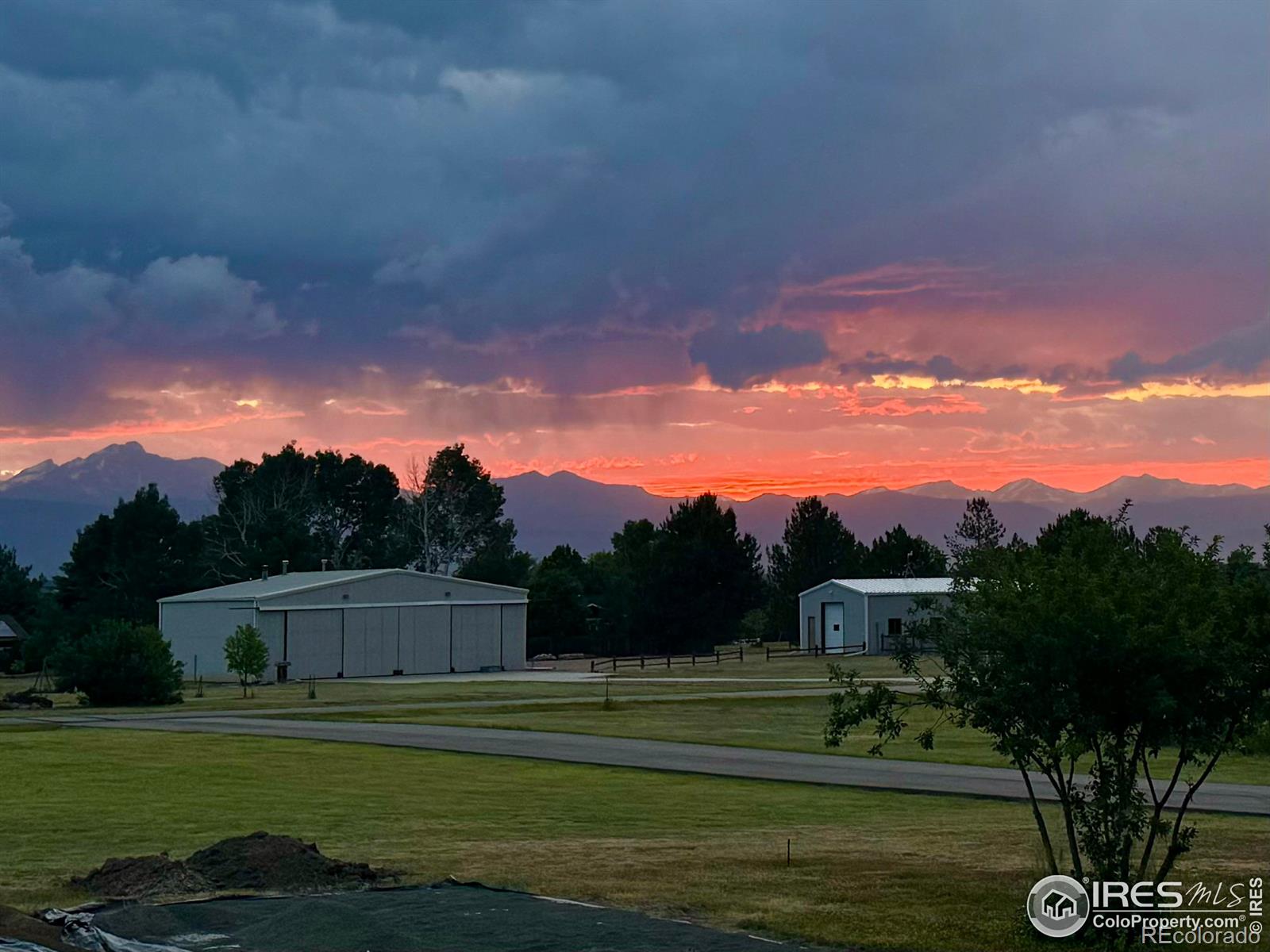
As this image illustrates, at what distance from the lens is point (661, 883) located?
56.3 ft

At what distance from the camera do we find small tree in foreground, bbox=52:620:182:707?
200 feet

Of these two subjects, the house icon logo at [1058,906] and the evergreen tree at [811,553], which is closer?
the house icon logo at [1058,906]

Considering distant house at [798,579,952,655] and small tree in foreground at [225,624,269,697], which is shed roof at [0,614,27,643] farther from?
distant house at [798,579,952,655]

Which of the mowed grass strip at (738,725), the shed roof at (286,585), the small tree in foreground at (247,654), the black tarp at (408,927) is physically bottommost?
the mowed grass strip at (738,725)

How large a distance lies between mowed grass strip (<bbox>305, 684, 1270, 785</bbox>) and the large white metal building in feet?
88.1

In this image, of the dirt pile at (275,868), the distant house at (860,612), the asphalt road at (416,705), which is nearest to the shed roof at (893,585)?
the distant house at (860,612)

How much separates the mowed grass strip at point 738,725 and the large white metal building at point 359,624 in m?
26.9

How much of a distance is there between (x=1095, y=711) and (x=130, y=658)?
5435 centimetres

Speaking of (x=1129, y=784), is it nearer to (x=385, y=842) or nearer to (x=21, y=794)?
(x=385, y=842)

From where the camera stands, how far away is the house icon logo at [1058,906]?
1386 centimetres

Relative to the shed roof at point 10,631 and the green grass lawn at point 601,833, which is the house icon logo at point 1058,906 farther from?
the shed roof at point 10,631

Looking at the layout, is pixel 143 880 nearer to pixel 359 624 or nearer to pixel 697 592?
pixel 359 624

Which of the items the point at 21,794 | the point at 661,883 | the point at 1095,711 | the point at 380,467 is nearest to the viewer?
the point at 1095,711

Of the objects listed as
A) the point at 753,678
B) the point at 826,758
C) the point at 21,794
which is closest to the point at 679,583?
the point at 753,678
